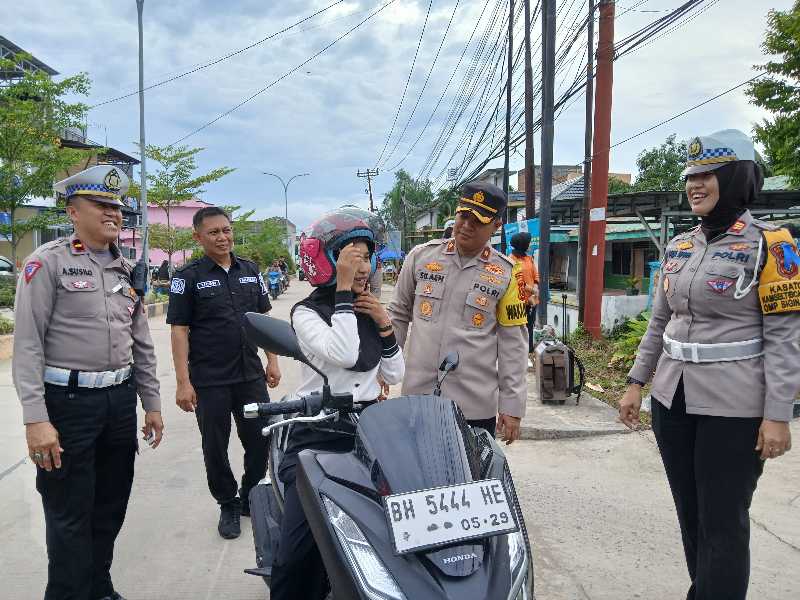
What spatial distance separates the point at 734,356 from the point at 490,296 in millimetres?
1001

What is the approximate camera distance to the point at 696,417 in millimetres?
2197

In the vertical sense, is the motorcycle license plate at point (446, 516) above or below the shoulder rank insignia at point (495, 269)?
below

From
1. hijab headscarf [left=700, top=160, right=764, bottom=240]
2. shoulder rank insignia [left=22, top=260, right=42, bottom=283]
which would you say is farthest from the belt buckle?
shoulder rank insignia [left=22, top=260, right=42, bottom=283]

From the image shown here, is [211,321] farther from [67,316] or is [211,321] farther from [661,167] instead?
[661,167]

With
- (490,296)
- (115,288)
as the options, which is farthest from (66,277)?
(490,296)

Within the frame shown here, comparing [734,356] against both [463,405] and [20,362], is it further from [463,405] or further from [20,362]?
[20,362]

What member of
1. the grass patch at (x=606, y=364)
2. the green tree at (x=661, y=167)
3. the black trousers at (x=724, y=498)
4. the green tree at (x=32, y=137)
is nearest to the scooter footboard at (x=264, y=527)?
the black trousers at (x=724, y=498)

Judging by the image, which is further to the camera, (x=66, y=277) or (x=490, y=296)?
(x=490, y=296)

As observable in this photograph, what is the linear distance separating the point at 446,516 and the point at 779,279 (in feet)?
4.85

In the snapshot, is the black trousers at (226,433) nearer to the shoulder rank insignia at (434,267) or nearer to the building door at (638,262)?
the shoulder rank insignia at (434,267)

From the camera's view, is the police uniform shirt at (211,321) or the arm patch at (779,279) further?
the police uniform shirt at (211,321)

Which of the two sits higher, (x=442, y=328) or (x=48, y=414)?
(x=442, y=328)

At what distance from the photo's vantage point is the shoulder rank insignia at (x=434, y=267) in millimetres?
2809

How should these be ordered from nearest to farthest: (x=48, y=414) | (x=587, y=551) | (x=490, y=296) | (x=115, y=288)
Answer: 1. (x=48, y=414)
2. (x=115, y=288)
3. (x=490, y=296)
4. (x=587, y=551)
